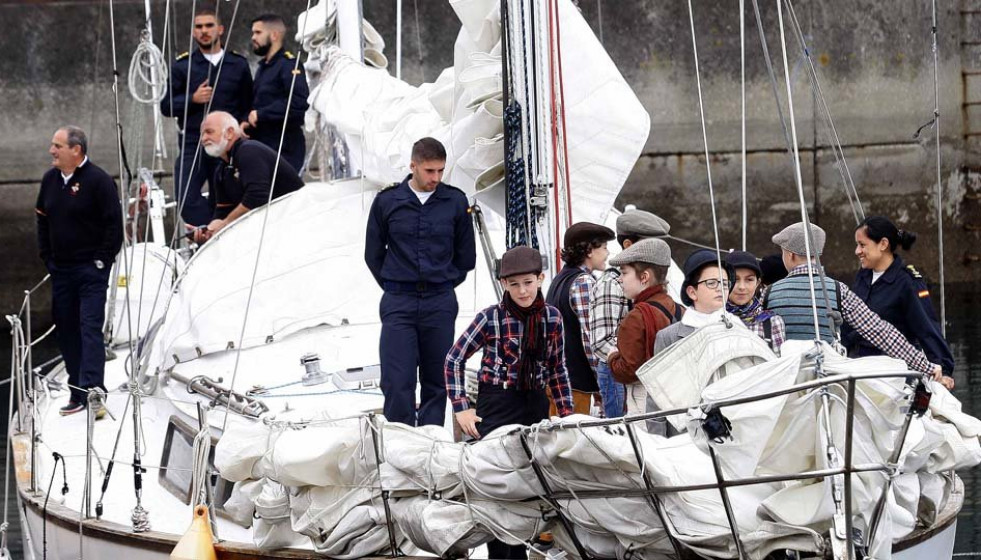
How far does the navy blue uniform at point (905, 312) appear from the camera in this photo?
5.78 meters

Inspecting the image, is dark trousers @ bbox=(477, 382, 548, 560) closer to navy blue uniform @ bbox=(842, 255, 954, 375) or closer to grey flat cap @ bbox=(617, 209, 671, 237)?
grey flat cap @ bbox=(617, 209, 671, 237)

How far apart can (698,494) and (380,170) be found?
12.7 ft

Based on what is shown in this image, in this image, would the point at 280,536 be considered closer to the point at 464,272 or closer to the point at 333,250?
the point at 464,272

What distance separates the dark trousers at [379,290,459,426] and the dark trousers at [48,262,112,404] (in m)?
2.19

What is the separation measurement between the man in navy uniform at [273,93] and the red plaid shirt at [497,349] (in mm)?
4551

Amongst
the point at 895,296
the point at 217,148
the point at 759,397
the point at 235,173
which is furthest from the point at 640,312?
the point at 235,173

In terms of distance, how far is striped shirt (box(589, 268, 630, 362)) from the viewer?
536 cm

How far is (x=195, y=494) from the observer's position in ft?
16.4

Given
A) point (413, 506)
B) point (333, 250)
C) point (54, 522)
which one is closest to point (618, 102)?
point (333, 250)

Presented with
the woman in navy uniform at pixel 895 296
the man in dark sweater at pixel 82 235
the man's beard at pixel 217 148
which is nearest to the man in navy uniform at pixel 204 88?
the man's beard at pixel 217 148

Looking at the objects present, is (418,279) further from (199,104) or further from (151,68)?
(199,104)

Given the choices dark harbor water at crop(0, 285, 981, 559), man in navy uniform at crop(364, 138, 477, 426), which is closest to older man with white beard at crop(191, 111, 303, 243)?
man in navy uniform at crop(364, 138, 477, 426)

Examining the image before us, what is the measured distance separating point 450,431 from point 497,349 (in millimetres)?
808

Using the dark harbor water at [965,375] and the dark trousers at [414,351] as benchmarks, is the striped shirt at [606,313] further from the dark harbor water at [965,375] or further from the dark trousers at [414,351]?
the dark harbor water at [965,375]
